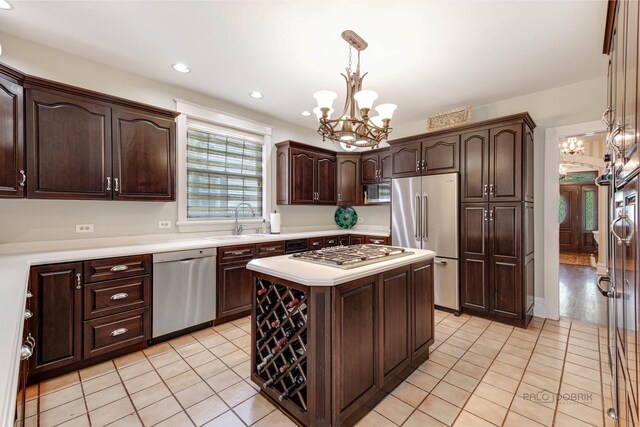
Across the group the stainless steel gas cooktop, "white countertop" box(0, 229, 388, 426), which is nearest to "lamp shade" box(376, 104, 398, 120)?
the stainless steel gas cooktop

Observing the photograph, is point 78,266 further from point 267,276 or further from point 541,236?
point 541,236

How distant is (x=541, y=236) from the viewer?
3.52 meters

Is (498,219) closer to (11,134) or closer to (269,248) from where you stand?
(269,248)

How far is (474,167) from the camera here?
350cm

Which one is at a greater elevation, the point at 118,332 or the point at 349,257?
the point at 349,257

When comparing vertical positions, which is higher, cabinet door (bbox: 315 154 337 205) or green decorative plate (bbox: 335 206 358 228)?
cabinet door (bbox: 315 154 337 205)

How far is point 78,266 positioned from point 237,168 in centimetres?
225

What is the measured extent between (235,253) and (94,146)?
1.71 m

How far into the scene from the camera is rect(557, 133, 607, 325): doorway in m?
3.83

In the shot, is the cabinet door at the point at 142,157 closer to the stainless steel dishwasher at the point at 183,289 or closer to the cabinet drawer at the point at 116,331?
the stainless steel dishwasher at the point at 183,289

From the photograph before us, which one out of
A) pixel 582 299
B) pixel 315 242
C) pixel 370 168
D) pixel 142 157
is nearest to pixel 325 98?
pixel 142 157

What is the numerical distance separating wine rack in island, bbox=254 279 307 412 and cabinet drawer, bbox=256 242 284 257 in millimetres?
1537

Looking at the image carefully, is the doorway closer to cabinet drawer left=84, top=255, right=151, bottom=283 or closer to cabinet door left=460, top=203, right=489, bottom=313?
cabinet door left=460, top=203, right=489, bottom=313

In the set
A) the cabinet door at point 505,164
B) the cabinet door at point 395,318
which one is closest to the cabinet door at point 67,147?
the cabinet door at point 395,318
